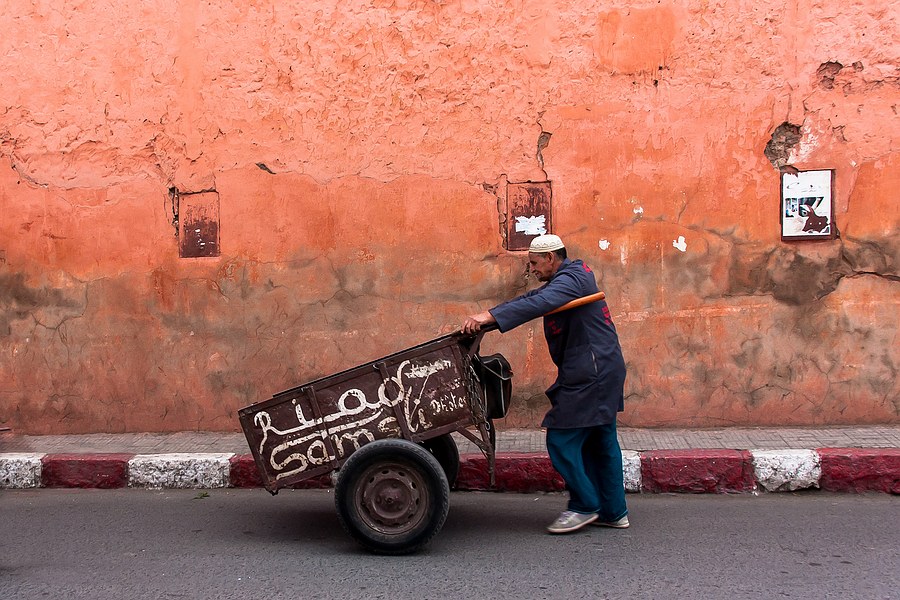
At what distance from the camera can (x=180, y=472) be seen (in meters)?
5.68

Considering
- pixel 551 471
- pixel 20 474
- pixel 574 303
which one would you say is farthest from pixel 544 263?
pixel 20 474

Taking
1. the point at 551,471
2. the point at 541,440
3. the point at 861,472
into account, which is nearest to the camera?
the point at 861,472

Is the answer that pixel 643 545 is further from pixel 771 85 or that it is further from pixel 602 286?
pixel 771 85

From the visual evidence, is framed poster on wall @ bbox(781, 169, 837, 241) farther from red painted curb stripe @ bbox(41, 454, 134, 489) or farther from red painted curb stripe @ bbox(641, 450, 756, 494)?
red painted curb stripe @ bbox(41, 454, 134, 489)

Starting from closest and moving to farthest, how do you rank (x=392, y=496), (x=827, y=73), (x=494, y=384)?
(x=392, y=496)
(x=494, y=384)
(x=827, y=73)

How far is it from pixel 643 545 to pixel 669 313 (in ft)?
8.04

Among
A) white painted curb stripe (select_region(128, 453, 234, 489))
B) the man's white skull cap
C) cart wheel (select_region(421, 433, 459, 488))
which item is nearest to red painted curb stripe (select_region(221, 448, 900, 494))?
white painted curb stripe (select_region(128, 453, 234, 489))

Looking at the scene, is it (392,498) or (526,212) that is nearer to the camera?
(392,498)

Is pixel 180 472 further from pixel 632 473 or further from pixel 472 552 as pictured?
pixel 632 473

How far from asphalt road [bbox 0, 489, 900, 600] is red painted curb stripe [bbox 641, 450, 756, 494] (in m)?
0.09

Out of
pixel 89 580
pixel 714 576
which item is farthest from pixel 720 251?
pixel 89 580

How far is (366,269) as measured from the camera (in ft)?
21.3

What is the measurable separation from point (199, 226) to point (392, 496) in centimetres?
335

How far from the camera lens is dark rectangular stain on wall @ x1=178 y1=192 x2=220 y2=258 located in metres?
6.63
